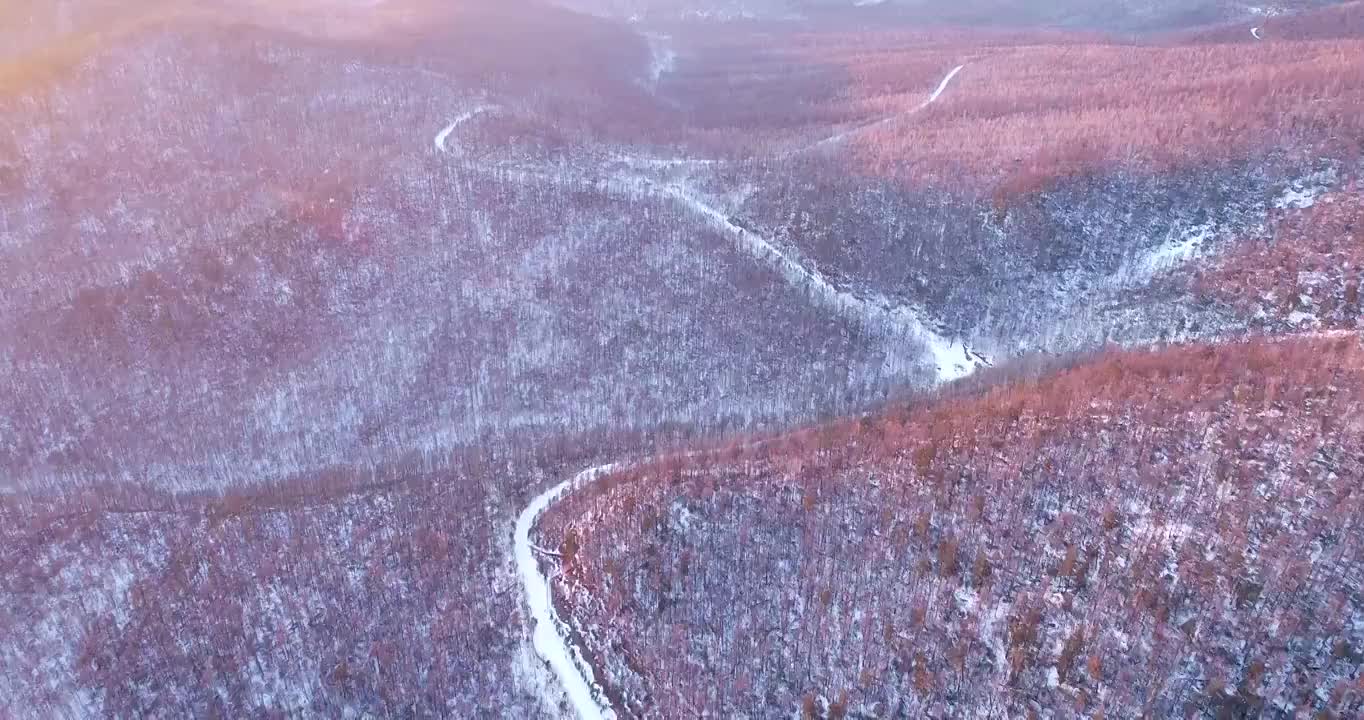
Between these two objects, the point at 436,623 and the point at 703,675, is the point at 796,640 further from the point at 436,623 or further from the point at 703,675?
the point at 436,623

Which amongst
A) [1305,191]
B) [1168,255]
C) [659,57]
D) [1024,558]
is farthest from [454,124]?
[1305,191]

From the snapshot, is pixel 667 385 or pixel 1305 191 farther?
pixel 667 385

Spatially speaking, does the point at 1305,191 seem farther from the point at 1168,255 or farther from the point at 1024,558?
the point at 1024,558

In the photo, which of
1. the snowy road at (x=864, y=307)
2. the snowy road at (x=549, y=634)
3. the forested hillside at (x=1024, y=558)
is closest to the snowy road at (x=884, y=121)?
the snowy road at (x=864, y=307)

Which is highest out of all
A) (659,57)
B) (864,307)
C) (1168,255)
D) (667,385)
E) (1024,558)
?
(659,57)

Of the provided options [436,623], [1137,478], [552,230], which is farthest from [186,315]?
[1137,478]

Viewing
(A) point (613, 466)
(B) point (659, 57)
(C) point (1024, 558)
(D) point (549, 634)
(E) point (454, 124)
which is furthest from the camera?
(B) point (659, 57)
